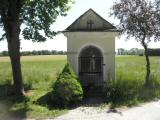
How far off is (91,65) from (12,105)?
21.2 feet

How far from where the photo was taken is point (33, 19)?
21.3 meters

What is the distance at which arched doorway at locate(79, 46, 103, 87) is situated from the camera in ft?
64.5

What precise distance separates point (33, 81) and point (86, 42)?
20.5ft

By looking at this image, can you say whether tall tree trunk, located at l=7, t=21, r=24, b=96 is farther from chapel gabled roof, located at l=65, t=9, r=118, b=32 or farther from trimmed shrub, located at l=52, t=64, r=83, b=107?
chapel gabled roof, located at l=65, t=9, r=118, b=32

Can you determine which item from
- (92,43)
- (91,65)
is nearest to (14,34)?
(92,43)

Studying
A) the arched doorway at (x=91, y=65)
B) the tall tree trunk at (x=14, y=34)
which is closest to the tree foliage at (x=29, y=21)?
the tall tree trunk at (x=14, y=34)

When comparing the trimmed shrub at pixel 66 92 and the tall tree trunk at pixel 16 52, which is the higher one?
the tall tree trunk at pixel 16 52

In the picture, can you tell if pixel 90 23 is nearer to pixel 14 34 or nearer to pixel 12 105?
pixel 14 34

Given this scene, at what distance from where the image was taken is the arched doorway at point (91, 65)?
19.7 m

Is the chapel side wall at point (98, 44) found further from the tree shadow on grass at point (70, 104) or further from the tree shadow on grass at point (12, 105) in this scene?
the tree shadow on grass at point (12, 105)

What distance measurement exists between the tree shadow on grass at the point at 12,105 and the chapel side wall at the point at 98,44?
4116 millimetres

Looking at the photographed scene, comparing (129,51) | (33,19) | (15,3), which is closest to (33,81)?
(33,19)

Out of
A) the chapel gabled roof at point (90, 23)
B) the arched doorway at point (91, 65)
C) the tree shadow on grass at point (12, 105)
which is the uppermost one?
the chapel gabled roof at point (90, 23)

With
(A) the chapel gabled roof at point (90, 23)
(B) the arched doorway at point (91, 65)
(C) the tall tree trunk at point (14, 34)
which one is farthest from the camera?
(B) the arched doorway at point (91, 65)
